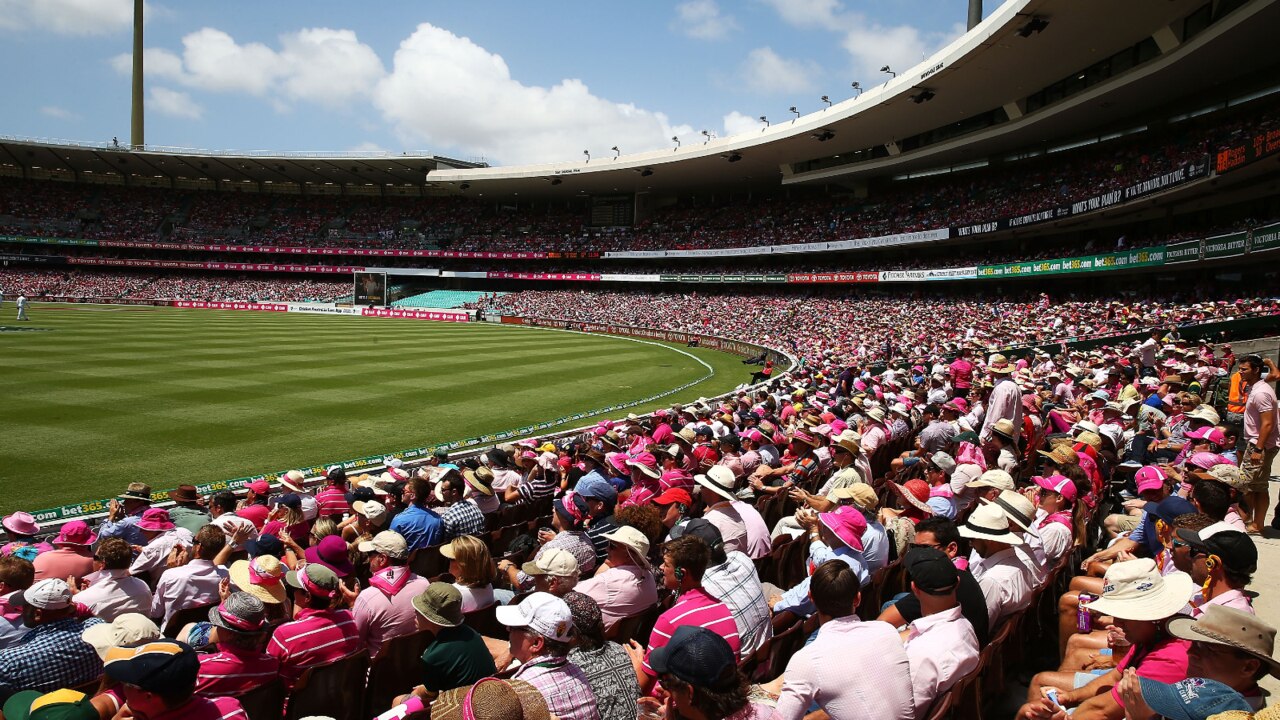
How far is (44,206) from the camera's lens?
78.9m

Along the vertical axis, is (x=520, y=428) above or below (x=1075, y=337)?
below

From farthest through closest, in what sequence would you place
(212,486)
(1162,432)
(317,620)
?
(212,486), (1162,432), (317,620)

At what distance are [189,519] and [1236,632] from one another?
8.72 metres

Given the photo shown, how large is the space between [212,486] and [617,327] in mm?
44038

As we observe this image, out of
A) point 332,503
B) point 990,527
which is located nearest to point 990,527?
point 990,527

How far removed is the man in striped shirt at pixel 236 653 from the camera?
3783mm

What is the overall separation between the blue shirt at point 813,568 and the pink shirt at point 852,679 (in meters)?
0.96

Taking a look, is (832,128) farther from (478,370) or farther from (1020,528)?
(1020,528)

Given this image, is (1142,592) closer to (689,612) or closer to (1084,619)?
(1084,619)

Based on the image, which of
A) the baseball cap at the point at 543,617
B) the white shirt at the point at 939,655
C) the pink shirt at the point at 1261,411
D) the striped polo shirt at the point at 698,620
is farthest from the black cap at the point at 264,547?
the pink shirt at the point at 1261,411

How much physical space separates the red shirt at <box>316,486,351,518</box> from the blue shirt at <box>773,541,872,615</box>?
5488 mm

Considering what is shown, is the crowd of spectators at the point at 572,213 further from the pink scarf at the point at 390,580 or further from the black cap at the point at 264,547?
the black cap at the point at 264,547

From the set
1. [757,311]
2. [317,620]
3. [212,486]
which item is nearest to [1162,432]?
[317,620]

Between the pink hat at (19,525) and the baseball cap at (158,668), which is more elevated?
the baseball cap at (158,668)
